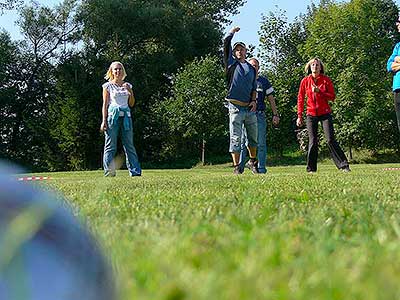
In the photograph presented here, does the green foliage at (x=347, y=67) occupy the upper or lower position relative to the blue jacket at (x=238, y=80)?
upper

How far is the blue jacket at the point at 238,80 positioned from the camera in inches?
423

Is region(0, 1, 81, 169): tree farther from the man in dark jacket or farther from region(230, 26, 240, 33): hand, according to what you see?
region(230, 26, 240, 33): hand

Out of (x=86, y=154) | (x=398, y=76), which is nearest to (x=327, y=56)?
(x=86, y=154)

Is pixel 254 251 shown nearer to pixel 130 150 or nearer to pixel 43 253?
pixel 43 253

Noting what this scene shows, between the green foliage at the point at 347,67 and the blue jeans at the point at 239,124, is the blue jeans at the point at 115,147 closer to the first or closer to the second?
the blue jeans at the point at 239,124

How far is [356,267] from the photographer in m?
1.58

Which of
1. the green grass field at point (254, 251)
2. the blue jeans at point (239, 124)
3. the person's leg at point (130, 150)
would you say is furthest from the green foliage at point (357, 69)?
the green grass field at point (254, 251)

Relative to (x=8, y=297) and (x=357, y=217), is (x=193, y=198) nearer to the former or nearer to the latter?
(x=357, y=217)

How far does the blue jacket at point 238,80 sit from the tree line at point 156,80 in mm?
18875

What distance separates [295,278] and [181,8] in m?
42.6

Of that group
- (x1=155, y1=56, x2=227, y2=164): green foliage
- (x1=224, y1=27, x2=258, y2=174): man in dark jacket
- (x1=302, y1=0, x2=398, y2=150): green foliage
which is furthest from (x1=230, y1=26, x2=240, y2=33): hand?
(x1=302, y1=0, x2=398, y2=150): green foliage

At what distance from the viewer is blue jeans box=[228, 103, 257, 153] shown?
1056 centimetres

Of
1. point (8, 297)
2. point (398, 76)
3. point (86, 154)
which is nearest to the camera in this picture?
point (8, 297)

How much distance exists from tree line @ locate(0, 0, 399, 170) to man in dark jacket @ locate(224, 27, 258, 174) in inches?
738
